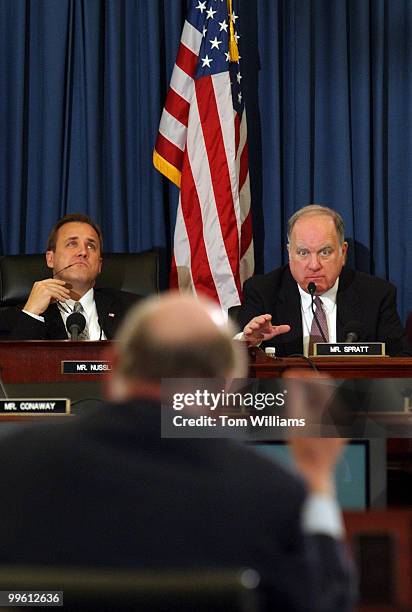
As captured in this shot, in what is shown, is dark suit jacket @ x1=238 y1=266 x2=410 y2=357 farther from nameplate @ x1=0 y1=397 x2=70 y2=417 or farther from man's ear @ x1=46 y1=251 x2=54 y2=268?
nameplate @ x1=0 y1=397 x2=70 y2=417

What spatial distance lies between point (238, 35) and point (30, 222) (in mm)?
1573

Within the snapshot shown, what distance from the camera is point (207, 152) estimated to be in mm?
5480

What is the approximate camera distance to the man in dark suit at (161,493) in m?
1.23

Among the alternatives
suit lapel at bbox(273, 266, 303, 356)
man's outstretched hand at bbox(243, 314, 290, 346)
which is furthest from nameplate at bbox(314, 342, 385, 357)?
suit lapel at bbox(273, 266, 303, 356)

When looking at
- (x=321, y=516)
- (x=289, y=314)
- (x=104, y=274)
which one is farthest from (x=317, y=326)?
(x=321, y=516)

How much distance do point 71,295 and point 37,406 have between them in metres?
2.46

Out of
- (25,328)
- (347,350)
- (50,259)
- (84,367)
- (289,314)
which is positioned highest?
(50,259)

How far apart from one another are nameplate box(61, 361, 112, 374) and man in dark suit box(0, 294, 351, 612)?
1732mm

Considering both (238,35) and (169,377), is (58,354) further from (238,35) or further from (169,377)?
(238,35)

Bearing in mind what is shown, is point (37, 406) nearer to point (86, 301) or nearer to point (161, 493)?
point (161, 493)

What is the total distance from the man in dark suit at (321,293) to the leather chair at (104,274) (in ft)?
2.17

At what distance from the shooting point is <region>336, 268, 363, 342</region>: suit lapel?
424 centimetres

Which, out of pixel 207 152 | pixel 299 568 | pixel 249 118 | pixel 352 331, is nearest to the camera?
Answer: pixel 299 568

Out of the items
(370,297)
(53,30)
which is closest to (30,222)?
(53,30)
